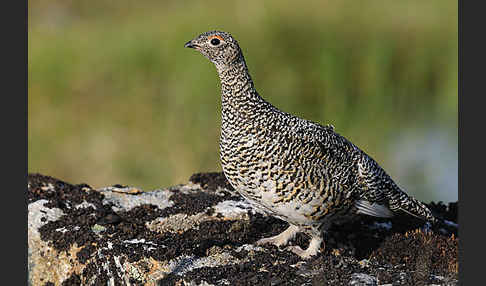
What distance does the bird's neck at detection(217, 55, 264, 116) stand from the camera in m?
4.51

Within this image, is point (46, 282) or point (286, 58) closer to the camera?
point (46, 282)

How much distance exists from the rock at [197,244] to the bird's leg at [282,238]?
0.36 feet

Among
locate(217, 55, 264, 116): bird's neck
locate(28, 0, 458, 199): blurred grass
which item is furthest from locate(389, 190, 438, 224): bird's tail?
locate(28, 0, 458, 199): blurred grass

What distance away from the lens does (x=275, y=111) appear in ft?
15.1

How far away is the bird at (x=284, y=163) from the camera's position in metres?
4.32

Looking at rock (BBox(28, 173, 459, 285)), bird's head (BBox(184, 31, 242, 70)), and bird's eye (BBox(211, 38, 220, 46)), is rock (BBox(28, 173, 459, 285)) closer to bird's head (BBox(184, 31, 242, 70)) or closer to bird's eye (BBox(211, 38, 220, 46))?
bird's head (BBox(184, 31, 242, 70))

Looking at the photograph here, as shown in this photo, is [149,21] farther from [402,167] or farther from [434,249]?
[434,249]

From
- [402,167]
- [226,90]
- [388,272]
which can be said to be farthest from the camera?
[402,167]

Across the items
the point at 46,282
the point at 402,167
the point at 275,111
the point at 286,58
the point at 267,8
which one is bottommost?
the point at 46,282

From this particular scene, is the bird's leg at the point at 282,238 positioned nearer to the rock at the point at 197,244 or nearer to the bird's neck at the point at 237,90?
the rock at the point at 197,244

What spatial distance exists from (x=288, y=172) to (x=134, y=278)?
4.06ft

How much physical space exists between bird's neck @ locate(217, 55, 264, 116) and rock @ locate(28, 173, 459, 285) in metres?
0.99

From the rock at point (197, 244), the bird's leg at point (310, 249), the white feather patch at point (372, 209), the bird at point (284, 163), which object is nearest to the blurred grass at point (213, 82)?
the rock at point (197, 244)

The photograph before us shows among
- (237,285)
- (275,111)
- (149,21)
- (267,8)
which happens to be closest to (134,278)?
(237,285)
